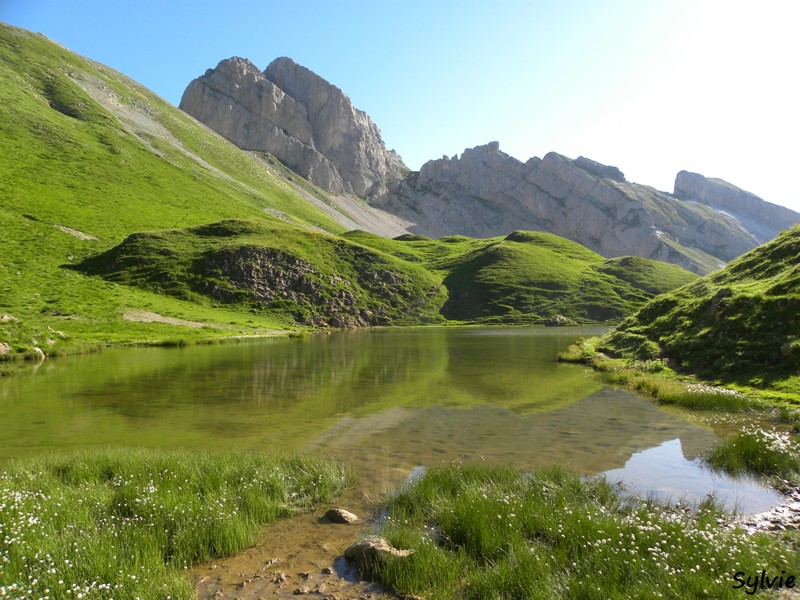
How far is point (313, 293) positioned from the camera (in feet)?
396

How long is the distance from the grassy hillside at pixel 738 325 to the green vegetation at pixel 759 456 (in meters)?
11.4

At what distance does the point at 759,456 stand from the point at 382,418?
49.2 feet

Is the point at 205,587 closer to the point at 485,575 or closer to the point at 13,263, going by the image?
the point at 485,575

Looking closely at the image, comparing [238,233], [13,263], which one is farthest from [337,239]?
[13,263]

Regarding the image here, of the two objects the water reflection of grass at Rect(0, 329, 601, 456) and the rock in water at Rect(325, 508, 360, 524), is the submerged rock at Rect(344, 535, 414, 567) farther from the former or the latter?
the water reflection of grass at Rect(0, 329, 601, 456)

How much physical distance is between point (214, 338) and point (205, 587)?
67206 mm

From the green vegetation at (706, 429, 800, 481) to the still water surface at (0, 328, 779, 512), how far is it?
32.2 inches

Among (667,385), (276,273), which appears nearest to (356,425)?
(667,385)

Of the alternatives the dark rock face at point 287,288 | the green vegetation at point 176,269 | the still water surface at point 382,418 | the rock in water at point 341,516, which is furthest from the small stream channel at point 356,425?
the dark rock face at point 287,288

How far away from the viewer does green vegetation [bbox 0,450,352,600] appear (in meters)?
8.00

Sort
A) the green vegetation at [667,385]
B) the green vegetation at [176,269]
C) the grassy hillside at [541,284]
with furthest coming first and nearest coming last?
the grassy hillside at [541,284]
the green vegetation at [176,269]
the green vegetation at [667,385]

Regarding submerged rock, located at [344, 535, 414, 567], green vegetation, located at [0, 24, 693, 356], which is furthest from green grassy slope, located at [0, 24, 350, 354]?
submerged rock, located at [344, 535, 414, 567]

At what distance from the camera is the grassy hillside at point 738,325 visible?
2759cm

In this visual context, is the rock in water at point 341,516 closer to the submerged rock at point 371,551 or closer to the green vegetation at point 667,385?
the submerged rock at point 371,551
